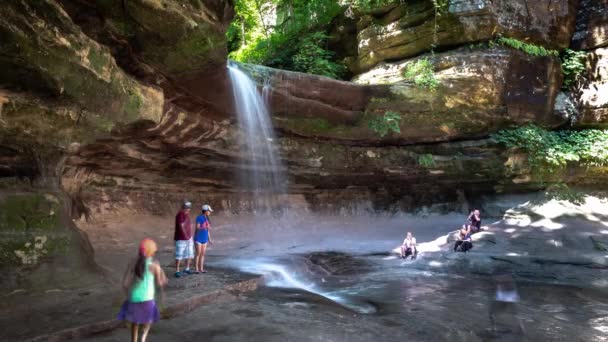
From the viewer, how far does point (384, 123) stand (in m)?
12.4

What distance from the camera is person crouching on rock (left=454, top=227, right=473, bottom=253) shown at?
427 inches

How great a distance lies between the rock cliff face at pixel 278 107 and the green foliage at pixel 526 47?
20 cm

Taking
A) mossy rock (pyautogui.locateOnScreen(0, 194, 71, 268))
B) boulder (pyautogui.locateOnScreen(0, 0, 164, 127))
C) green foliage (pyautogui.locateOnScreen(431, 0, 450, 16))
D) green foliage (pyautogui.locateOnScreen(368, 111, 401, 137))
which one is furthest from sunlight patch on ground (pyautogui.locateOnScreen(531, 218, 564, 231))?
mossy rock (pyautogui.locateOnScreen(0, 194, 71, 268))

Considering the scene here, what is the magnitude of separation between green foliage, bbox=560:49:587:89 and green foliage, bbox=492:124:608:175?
6.18ft

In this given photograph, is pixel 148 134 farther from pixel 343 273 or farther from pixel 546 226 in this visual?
pixel 546 226

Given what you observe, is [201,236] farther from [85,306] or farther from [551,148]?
[551,148]

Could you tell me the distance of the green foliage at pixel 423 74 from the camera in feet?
40.6

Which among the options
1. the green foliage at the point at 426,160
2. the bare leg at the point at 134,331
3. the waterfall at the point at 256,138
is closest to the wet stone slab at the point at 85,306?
the bare leg at the point at 134,331

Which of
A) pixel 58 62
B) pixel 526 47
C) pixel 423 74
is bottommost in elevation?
pixel 58 62

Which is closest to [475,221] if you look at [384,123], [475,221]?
[475,221]

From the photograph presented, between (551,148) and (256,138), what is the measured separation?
9.42 m

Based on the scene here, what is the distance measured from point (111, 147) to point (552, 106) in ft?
44.1

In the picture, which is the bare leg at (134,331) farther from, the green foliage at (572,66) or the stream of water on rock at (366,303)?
the green foliage at (572,66)

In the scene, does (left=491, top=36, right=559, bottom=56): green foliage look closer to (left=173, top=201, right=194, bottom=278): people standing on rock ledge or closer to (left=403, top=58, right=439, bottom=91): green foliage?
(left=403, top=58, right=439, bottom=91): green foliage
